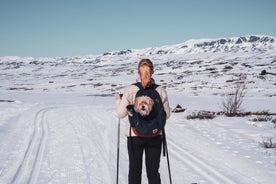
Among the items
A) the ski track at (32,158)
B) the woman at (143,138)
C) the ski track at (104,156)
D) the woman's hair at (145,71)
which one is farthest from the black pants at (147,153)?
the ski track at (32,158)

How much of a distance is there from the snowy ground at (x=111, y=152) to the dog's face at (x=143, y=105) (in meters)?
2.70

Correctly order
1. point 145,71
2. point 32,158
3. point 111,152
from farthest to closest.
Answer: point 111,152, point 32,158, point 145,71

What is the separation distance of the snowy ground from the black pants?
6.59 ft

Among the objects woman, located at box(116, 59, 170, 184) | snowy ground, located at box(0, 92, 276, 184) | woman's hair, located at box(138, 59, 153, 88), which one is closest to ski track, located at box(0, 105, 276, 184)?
snowy ground, located at box(0, 92, 276, 184)

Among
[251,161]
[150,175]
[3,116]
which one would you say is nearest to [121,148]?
[251,161]

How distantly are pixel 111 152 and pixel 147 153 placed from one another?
4.46 metres

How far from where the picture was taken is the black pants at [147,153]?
13.4 feet

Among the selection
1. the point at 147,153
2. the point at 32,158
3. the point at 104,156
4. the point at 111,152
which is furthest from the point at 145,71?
the point at 32,158

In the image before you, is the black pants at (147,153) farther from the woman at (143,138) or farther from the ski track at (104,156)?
the ski track at (104,156)

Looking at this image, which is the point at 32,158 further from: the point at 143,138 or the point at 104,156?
the point at 143,138

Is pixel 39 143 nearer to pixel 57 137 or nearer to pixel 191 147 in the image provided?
pixel 57 137

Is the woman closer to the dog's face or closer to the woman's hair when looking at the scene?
the woman's hair

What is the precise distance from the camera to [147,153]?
4.15 meters

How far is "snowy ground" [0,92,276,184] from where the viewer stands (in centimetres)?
643
